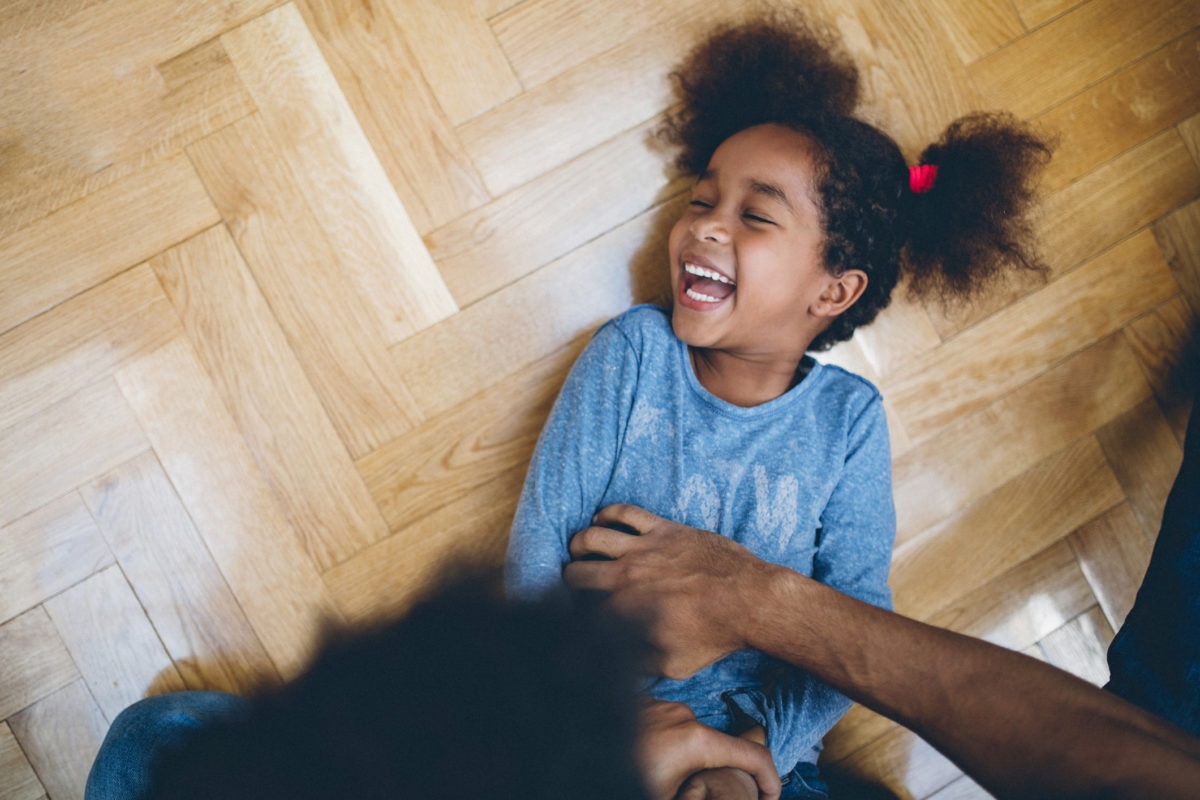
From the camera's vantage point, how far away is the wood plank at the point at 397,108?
1.06 metres

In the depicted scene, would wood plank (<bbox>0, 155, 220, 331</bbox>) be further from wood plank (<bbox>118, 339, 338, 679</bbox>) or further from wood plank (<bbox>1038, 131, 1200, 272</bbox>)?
wood plank (<bbox>1038, 131, 1200, 272</bbox>)

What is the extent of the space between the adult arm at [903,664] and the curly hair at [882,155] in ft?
1.50

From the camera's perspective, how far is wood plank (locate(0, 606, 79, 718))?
1.02m

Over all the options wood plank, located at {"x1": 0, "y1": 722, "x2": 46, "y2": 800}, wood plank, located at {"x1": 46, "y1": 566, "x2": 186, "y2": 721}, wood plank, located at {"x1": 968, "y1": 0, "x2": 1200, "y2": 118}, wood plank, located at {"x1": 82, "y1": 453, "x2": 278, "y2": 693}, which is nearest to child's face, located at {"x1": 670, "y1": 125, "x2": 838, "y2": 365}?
wood plank, located at {"x1": 968, "y1": 0, "x2": 1200, "y2": 118}

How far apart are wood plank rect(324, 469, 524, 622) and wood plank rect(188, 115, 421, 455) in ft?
0.50

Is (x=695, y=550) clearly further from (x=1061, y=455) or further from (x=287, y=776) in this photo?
(x=1061, y=455)

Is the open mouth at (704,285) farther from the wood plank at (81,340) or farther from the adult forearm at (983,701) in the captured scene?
the wood plank at (81,340)

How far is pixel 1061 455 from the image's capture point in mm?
1167

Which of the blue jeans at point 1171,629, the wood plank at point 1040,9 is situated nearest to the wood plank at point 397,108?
the wood plank at point 1040,9

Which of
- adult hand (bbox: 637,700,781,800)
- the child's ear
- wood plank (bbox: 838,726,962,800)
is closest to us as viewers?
adult hand (bbox: 637,700,781,800)

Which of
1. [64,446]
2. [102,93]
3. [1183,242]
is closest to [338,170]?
[102,93]

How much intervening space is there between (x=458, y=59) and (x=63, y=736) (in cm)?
113

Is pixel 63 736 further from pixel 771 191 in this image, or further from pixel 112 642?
pixel 771 191

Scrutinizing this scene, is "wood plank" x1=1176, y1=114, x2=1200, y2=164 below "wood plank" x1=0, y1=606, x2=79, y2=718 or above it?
below
